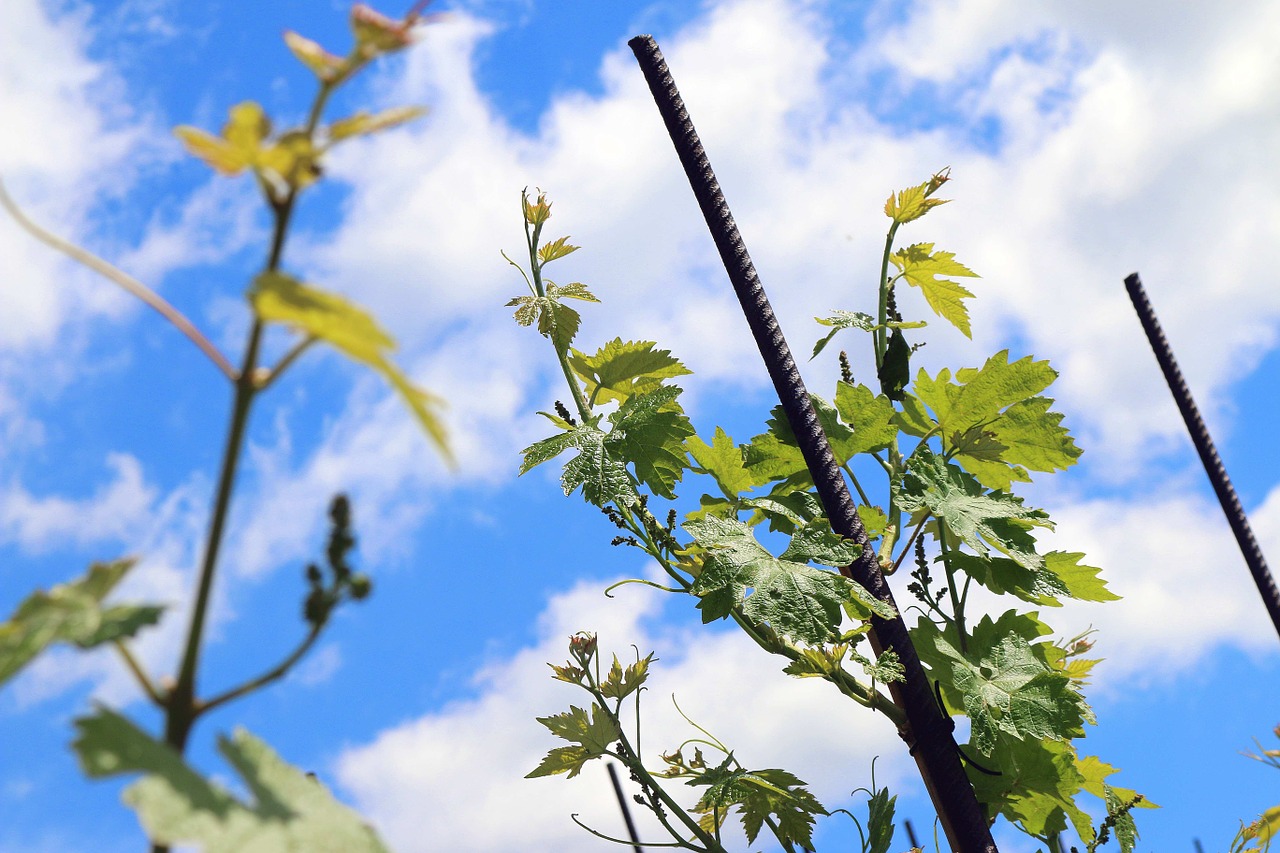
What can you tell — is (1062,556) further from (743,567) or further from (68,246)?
(68,246)

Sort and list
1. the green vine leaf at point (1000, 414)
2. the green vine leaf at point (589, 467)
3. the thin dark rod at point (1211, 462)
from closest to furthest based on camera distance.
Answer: the green vine leaf at point (589, 467) < the green vine leaf at point (1000, 414) < the thin dark rod at point (1211, 462)

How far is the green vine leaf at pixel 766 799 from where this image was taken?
154 cm

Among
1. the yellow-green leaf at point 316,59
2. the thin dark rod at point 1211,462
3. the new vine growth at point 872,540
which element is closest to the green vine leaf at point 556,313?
the new vine growth at point 872,540

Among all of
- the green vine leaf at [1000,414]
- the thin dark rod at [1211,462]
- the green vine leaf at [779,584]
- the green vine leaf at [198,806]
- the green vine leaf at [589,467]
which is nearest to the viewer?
the green vine leaf at [198,806]

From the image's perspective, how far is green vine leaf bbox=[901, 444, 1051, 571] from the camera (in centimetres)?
160

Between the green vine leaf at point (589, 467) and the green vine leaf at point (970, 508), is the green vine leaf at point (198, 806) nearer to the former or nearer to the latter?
the green vine leaf at point (589, 467)

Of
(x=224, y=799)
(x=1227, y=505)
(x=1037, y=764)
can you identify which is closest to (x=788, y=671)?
(x=1037, y=764)

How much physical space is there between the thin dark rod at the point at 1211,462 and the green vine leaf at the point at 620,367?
6.00 feet

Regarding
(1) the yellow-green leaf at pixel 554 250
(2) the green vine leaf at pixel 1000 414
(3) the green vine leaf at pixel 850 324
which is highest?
(1) the yellow-green leaf at pixel 554 250

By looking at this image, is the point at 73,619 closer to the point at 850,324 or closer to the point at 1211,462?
the point at 850,324

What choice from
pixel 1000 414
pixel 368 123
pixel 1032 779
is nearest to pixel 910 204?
pixel 1000 414

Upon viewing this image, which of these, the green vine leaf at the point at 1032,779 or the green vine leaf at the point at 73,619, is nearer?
the green vine leaf at the point at 73,619

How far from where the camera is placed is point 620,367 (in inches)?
70.1

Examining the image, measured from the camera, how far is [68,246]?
0.48m
